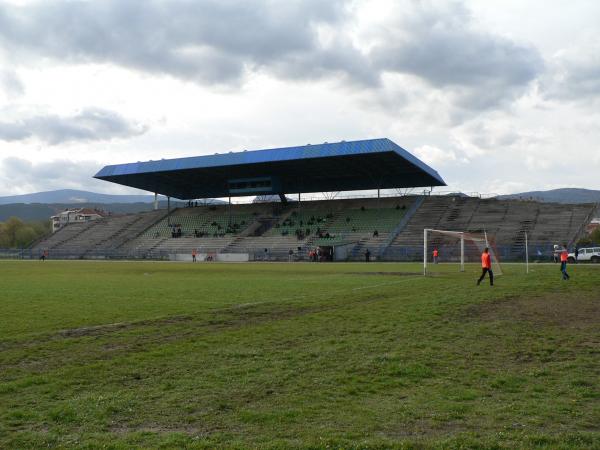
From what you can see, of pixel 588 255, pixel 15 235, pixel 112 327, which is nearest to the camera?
pixel 112 327

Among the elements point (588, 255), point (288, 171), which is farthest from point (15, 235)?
point (588, 255)

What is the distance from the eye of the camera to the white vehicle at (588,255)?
5088 centimetres

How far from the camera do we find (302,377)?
8641 mm

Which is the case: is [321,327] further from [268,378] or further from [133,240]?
[133,240]

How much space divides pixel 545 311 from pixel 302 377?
9.97 m

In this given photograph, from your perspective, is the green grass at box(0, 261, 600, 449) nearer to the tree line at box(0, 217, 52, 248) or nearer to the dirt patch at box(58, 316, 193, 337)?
the dirt patch at box(58, 316, 193, 337)

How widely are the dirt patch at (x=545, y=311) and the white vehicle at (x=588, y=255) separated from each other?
34.9 metres

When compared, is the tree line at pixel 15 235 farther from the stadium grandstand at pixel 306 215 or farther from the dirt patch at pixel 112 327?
the dirt patch at pixel 112 327

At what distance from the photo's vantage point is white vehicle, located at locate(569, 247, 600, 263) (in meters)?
50.9

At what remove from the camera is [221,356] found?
10234 millimetres

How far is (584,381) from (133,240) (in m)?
82.0

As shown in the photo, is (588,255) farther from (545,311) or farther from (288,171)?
(545,311)

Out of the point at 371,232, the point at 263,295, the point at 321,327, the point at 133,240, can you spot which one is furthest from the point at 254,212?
the point at 321,327

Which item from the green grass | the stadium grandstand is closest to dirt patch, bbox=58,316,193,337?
the green grass
